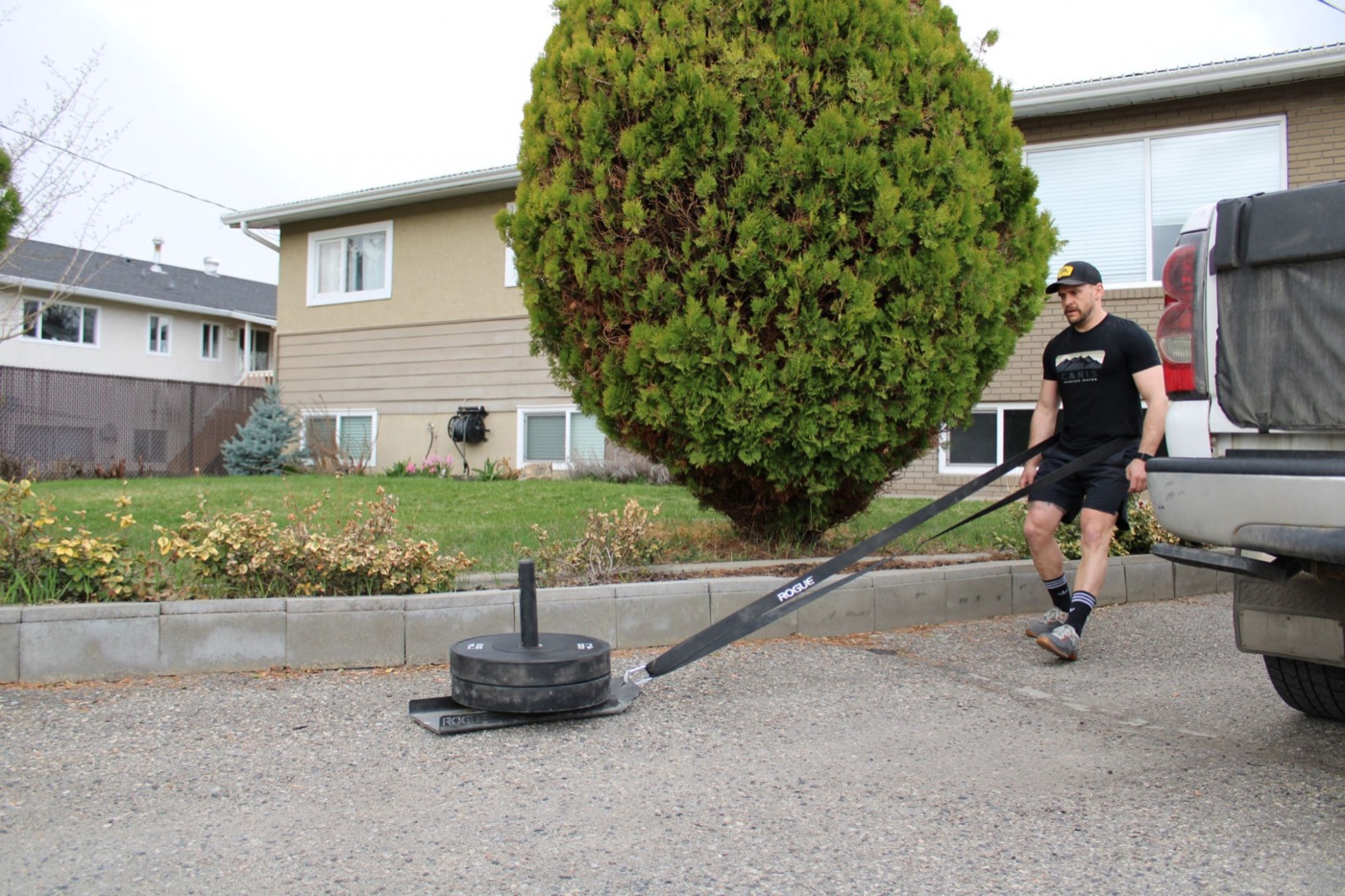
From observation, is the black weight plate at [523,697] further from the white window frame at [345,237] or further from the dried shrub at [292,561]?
the white window frame at [345,237]

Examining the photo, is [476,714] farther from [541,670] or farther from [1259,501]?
[1259,501]

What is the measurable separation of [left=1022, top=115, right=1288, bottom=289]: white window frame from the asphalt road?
785 cm

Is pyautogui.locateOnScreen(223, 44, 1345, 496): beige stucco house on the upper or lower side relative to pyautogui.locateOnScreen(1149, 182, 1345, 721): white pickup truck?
upper

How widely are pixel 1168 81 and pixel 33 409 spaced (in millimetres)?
16118

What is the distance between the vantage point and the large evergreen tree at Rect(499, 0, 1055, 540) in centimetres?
537

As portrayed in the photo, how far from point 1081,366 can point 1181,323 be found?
165cm

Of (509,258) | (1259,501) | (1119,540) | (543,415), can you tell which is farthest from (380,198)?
(1259,501)

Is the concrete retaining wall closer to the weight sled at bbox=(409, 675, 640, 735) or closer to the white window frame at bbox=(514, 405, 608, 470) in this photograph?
the weight sled at bbox=(409, 675, 640, 735)

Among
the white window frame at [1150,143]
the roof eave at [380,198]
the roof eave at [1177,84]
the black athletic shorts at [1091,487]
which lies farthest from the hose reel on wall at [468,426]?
the black athletic shorts at [1091,487]

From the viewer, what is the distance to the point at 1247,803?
9.86 feet

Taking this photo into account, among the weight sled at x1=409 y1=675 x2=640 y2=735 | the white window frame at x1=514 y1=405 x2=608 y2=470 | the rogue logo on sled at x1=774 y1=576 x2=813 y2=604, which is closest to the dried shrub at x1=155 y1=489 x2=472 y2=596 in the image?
the weight sled at x1=409 y1=675 x2=640 y2=735

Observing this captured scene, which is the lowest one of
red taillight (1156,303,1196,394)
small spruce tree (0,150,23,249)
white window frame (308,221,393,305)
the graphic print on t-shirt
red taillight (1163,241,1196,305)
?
red taillight (1156,303,1196,394)

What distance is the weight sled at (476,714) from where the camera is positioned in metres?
3.61

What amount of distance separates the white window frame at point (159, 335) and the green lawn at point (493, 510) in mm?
17533
